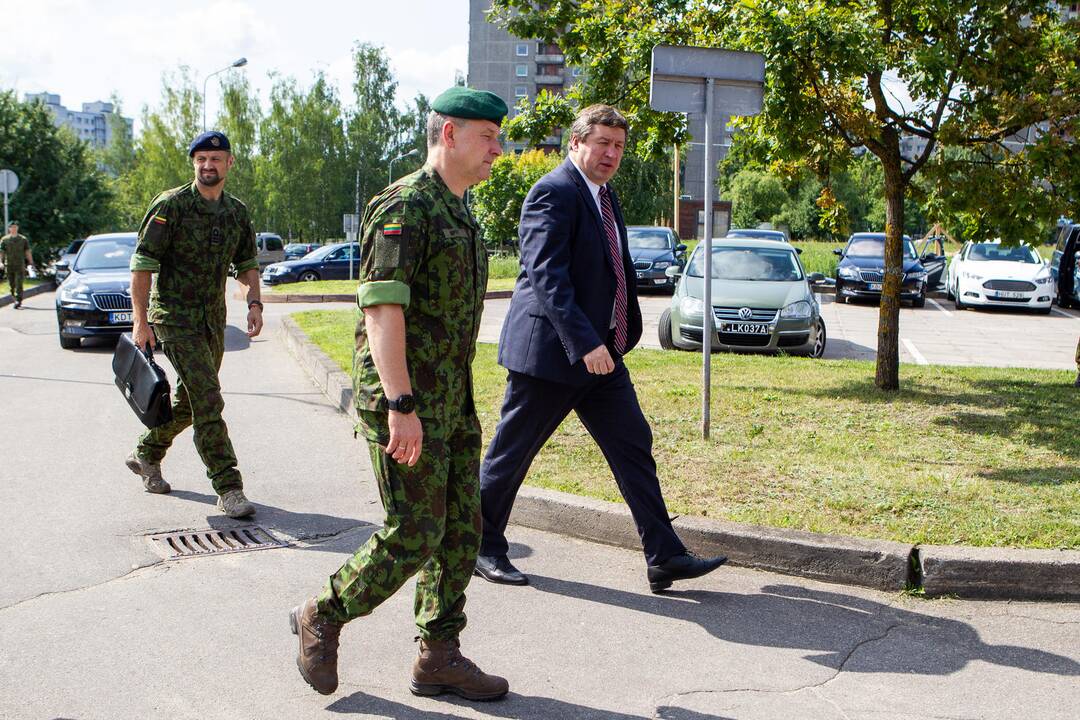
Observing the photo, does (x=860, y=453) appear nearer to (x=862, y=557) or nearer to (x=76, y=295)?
(x=862, y=557)

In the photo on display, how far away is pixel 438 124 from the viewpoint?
3.29 m

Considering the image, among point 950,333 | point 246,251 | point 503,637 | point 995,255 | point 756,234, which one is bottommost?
point 503,637

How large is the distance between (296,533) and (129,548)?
2.62ft

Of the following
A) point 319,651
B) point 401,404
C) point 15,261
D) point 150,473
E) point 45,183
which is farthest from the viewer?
point 45,183

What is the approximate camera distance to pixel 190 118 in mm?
64625

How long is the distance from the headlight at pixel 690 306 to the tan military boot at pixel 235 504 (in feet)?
27.5

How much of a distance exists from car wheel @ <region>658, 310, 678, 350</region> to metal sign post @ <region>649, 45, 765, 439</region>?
21.2 feet

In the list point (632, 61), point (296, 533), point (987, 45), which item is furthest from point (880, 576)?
point (632, 61)

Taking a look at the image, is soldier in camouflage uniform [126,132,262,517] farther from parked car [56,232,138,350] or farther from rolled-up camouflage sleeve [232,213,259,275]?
parked car [56,232,138,350]

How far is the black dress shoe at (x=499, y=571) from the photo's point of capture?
4773 millimetres

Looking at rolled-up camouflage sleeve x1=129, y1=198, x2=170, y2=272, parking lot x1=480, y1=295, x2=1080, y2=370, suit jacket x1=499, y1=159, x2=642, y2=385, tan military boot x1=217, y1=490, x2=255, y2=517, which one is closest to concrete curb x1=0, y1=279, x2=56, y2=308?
parking lot x1=480, y1=295, x2=1080, y2=370

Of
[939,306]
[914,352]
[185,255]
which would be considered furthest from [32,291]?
[185,255]

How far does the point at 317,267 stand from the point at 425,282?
32578 millimetres

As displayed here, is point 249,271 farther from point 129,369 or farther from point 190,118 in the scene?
point 190,118
